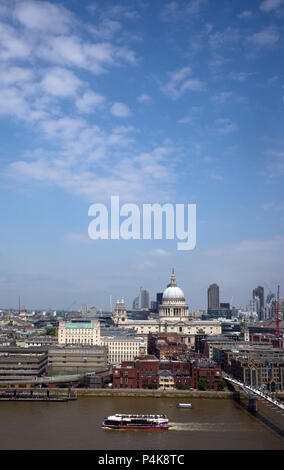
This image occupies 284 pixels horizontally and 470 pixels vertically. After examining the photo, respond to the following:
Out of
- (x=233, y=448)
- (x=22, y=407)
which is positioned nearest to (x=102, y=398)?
(x=22, y=407)

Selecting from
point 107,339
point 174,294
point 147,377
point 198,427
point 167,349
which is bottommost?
point 198,427

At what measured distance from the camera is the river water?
18203mm

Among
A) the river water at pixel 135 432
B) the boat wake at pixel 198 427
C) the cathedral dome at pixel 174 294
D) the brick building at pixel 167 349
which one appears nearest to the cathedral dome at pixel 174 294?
the cathedral dome at pixel 174 294

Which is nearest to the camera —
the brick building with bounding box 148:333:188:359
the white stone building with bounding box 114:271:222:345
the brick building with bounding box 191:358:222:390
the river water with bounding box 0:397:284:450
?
the river water with bounding box 0:397:284:450

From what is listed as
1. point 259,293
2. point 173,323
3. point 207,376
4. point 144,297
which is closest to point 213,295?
point 259,293

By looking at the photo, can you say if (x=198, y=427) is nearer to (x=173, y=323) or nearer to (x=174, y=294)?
(x=173, y=323)

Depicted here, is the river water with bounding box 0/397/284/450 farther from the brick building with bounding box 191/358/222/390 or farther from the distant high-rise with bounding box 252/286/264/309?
the distant high-rise with bounding box 252/286/264/309

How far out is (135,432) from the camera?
20844mm

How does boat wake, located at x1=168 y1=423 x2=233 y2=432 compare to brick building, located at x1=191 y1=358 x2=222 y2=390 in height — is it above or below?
below

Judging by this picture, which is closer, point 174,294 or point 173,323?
point 173,323

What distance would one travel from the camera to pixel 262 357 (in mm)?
35375

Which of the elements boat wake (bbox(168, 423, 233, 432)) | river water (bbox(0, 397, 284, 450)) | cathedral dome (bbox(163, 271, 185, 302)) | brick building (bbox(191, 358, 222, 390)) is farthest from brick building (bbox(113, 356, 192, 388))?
cathedral dome (bbox(163, 271, 185, 302))
